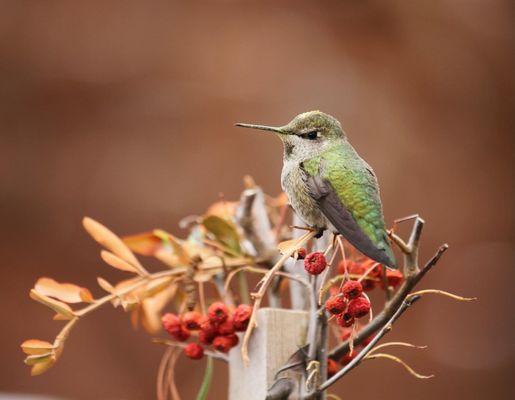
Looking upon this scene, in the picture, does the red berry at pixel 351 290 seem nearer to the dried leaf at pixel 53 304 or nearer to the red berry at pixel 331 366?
the red berry at pixel 331 366

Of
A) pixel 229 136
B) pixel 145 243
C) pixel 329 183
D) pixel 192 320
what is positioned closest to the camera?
pixel 329 183

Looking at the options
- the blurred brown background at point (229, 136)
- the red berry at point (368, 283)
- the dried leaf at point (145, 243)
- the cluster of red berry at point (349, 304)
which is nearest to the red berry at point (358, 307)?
the cluster of red berry at point (349, 304)

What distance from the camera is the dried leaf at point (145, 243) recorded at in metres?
0.99

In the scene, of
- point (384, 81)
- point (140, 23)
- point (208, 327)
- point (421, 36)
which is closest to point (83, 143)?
point (140, 23)

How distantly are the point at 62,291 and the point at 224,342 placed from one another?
20cm

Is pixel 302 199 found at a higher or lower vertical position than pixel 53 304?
higher

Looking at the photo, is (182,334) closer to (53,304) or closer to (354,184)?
(53,304)

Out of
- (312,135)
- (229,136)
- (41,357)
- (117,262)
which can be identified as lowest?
(41,357)

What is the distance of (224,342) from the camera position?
31.0 inches

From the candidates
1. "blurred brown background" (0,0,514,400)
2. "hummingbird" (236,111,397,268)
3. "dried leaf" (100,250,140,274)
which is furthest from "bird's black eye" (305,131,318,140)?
"blurred brown background" (0,0,514,400)

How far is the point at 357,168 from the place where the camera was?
72cm

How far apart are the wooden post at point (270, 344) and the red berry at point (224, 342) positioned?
0.02m

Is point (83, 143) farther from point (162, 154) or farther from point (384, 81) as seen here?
point (384, 81)

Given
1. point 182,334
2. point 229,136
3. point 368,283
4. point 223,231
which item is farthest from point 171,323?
point 229,136
